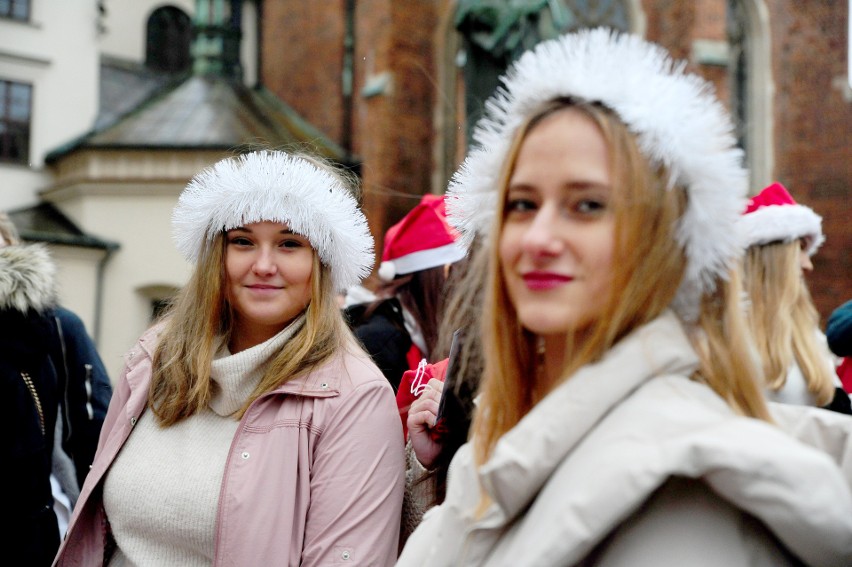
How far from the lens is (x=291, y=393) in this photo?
2.56 m

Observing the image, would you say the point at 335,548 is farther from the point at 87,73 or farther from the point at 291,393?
the point at 87,73

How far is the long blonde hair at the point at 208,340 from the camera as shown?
265cm

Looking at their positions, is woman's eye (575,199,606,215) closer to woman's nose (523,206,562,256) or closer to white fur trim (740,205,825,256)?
woman's nose (523,206,562,256)

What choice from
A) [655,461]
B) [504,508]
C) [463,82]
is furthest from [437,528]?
Result: [463,82]

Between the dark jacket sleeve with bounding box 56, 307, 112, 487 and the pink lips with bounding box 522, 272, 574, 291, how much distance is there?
9.75 ft

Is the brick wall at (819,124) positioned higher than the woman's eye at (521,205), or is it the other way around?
the brick wall at (819,124)

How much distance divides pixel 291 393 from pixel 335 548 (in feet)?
1.45

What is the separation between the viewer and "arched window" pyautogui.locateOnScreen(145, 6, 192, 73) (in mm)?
21797

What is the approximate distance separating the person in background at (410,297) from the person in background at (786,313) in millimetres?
1178

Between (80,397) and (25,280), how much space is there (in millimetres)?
619

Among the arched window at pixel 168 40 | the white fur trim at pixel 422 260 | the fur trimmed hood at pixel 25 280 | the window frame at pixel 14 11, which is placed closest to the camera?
the fur trimmed hood at pixel 25 280

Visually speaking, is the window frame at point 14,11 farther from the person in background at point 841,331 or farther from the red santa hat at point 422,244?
the person in background at point 841,331

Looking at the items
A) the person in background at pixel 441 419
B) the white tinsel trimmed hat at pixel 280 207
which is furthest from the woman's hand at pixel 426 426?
the white tinsel trimmed hat at pixel 280 207

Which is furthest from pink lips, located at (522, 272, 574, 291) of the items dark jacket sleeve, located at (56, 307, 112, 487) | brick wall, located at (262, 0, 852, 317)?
brick wall, located at (262, 0, 852, 317)
